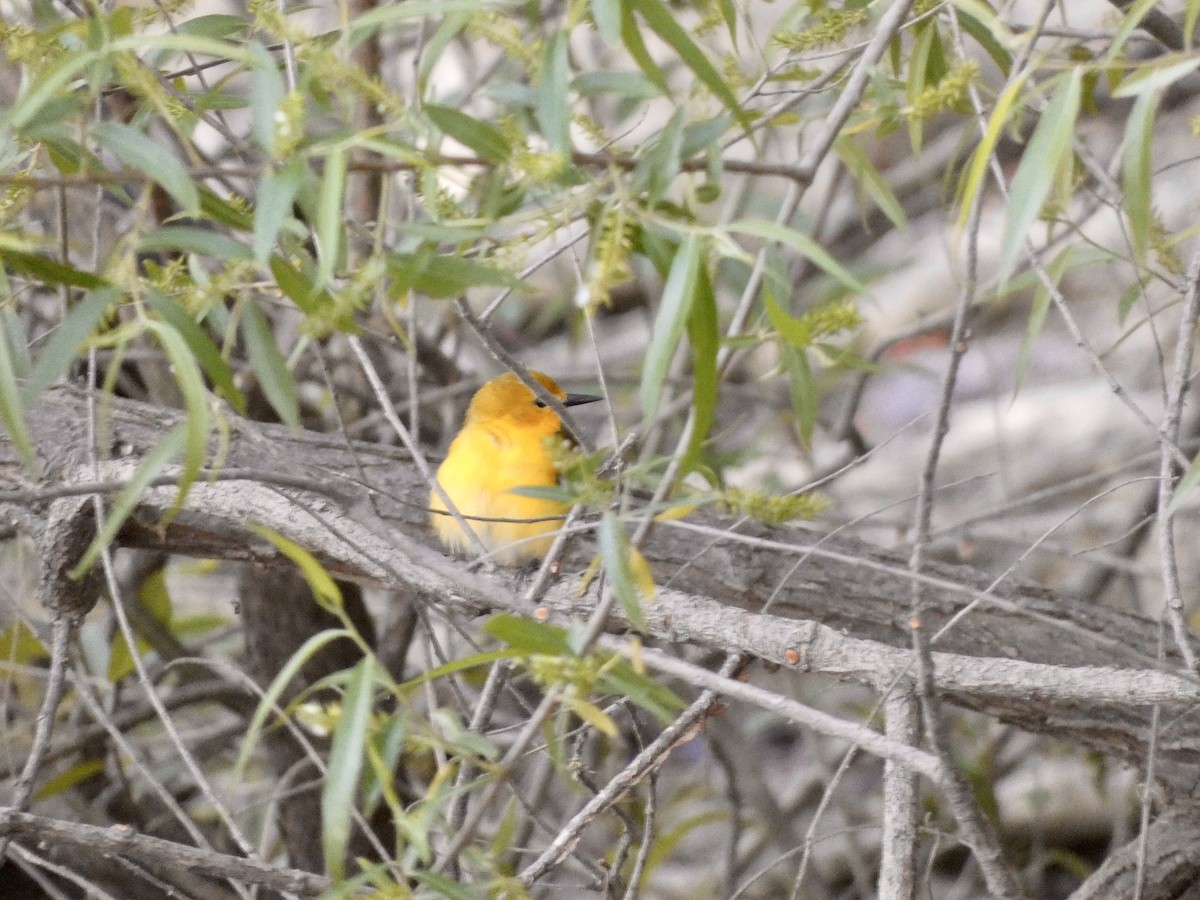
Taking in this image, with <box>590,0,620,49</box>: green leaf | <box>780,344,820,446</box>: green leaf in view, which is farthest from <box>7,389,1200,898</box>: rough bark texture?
<box>590,0,620,49</box>: green leaf

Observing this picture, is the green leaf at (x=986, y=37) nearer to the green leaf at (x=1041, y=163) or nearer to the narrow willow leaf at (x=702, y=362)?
the green leaf at (x=1041, y=163)

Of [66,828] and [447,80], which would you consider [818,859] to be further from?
[447,80]

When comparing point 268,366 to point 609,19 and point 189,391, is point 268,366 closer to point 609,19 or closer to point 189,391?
point 189,391

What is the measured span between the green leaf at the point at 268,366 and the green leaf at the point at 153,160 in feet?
0.55

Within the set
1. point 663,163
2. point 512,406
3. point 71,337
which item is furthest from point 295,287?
point 512,406

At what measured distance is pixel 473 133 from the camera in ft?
3.88

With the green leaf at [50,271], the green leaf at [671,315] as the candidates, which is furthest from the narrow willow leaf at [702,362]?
the green leaf at [50,271]

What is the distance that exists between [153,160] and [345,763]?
1.68ft

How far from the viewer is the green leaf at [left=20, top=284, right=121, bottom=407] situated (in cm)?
110

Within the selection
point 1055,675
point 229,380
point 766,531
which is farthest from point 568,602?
point 229,380

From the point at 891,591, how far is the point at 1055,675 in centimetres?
57

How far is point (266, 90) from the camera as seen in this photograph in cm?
117

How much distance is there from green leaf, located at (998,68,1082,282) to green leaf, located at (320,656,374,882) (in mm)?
612

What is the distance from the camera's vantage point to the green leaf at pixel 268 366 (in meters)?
1.23
